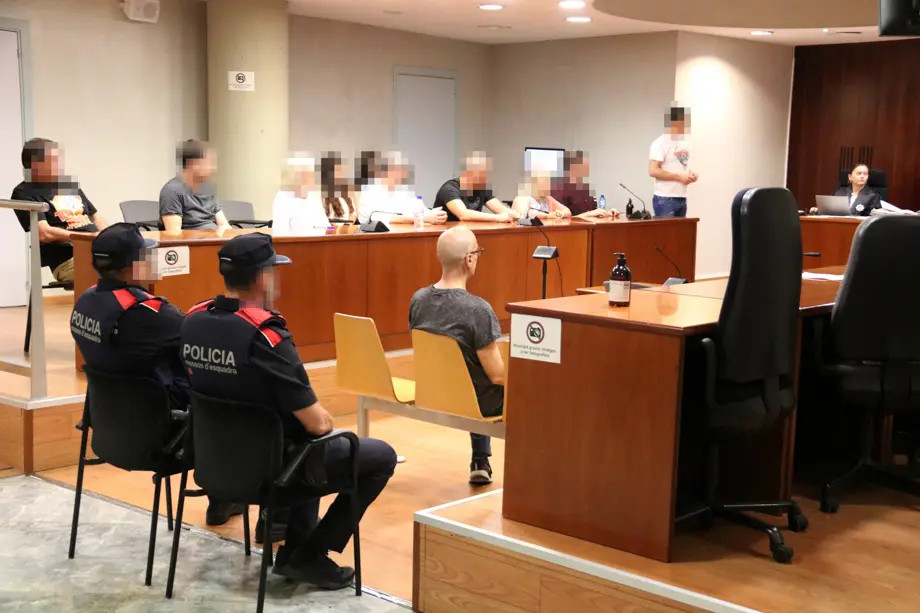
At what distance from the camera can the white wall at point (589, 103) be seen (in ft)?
36.6

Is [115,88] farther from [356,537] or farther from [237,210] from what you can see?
[356,537]

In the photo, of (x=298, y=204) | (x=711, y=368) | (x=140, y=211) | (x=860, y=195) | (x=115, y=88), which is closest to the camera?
(x=711, y=368)

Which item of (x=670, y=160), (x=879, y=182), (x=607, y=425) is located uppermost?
(x=670, y=160)

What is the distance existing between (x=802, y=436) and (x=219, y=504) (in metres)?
2.23

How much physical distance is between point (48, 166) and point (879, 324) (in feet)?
13.5

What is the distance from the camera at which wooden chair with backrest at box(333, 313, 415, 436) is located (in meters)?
4.28

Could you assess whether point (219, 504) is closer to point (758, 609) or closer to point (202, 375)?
point (202, 375)

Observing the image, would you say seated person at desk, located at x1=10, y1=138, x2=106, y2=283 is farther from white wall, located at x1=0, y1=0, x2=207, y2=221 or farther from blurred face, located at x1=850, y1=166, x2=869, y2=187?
blurred face, located at x1=850, y1=166, x2=869, y2=187

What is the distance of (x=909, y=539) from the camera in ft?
11.0

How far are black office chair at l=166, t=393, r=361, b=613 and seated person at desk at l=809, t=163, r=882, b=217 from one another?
7.29 meters

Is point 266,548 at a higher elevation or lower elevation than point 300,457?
lower

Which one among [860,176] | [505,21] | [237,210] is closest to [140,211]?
[237,210]

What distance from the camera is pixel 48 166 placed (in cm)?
559

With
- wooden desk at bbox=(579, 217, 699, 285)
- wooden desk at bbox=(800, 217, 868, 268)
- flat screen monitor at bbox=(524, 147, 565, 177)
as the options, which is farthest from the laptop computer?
flat screen monitor at bbox=(524, 147, 565, 177)
